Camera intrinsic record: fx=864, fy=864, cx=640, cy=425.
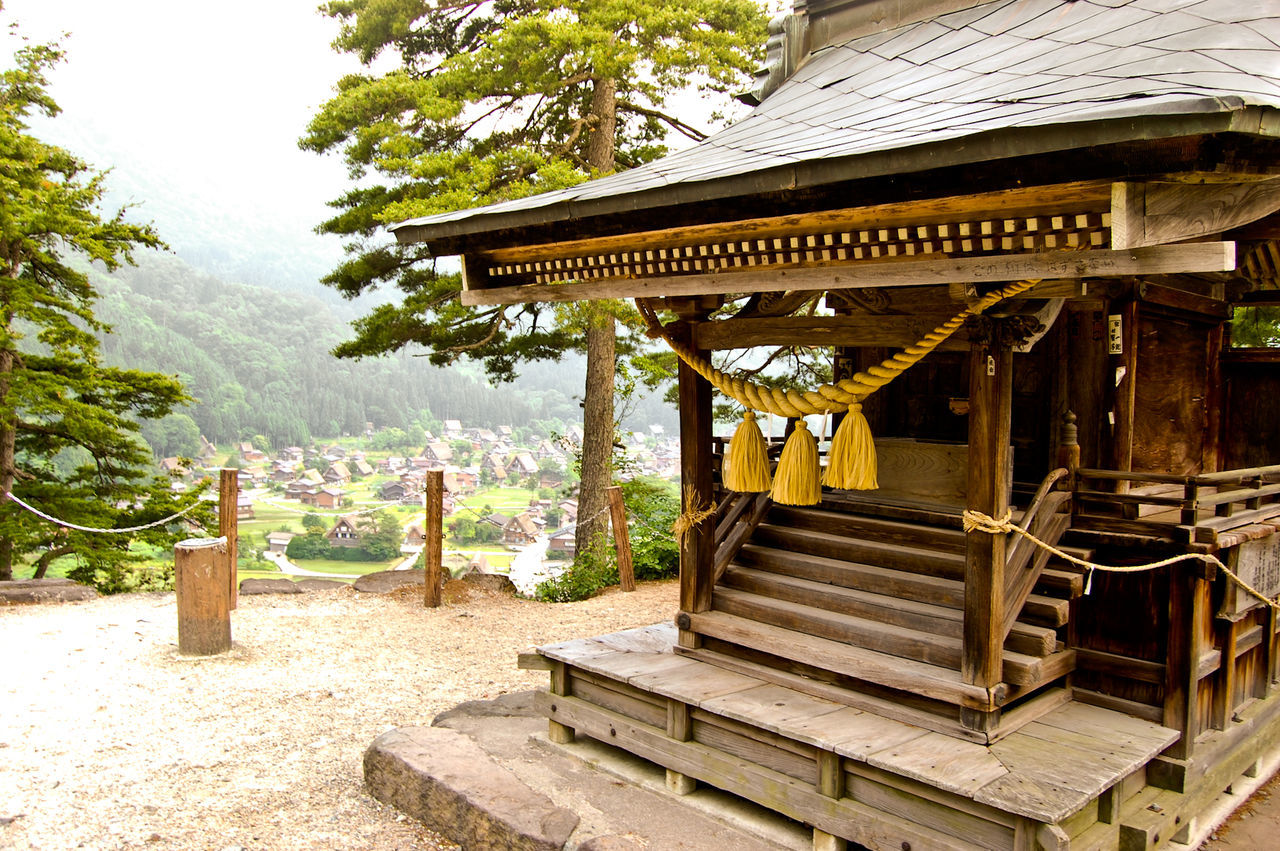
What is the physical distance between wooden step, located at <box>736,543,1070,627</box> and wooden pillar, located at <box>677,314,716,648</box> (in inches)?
15.8

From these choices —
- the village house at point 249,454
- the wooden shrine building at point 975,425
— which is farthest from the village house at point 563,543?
the village house at point 249,454

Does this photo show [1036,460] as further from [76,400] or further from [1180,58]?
[76,400]

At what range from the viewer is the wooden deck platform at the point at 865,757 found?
3.48 m

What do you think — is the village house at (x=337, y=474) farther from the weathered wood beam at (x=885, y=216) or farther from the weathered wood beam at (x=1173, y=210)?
the weathered wood beam at (x=1173, y=210)

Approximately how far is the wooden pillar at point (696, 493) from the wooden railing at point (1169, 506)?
6.73 ft

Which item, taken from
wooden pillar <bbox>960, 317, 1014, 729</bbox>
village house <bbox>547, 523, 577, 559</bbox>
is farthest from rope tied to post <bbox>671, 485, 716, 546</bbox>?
village house <bbox>547, 523, 577, 559</bbox>

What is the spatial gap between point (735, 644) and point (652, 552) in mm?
6254

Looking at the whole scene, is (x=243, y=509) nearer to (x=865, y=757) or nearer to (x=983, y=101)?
(x=865, y=757)

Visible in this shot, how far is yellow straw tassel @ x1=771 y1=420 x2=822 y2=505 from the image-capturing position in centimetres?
472

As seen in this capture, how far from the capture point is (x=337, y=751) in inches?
217

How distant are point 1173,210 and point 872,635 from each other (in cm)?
247

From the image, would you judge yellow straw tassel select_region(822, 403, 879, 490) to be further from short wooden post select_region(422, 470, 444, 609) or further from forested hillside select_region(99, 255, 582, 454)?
forested hillside select_region(99, 255, 582, 454)

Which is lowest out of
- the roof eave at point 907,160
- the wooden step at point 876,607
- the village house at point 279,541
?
the village house at point 279,541

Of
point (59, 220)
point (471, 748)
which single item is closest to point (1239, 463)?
point (471, 748)
